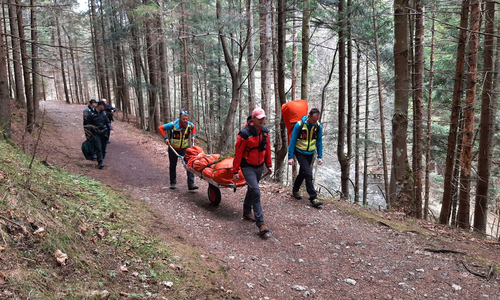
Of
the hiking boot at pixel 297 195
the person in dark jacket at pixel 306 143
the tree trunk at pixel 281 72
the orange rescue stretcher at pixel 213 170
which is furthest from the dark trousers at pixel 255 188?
the tree trunk at pixel 281 72

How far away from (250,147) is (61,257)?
11.7ft

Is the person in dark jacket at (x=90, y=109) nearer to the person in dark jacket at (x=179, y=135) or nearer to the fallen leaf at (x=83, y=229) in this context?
the person in dark jacket at (x=179, y=135)

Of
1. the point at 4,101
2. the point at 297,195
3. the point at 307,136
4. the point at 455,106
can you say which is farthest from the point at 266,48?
the point at 4,101

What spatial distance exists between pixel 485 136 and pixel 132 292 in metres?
10.3

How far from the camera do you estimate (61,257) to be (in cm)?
295

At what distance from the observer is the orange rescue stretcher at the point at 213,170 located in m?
6.11

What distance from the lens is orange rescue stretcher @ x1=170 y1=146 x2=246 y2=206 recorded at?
20.0 feet

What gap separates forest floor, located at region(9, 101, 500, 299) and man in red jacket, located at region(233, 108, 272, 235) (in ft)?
1.86

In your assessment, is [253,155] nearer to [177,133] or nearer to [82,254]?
[177,133]

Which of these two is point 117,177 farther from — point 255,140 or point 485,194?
point 485,194

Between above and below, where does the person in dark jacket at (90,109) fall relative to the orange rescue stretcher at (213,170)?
above

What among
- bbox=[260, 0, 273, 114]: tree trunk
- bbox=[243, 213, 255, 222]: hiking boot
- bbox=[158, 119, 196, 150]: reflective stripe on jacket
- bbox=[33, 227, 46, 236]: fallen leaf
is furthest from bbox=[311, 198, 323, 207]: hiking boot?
bbox=[33, 227, 46, 236]: fallen leaf

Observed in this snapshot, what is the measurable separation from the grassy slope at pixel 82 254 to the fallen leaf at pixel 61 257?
1.5 inches

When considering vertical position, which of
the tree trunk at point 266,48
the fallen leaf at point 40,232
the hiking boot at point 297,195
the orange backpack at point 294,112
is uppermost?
the tree trunk at point 266,48
